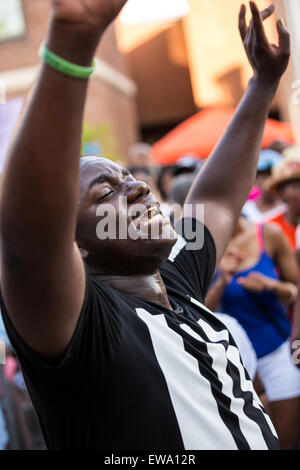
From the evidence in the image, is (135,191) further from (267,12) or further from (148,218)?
(267,12)

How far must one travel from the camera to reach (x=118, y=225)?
61.0 inches

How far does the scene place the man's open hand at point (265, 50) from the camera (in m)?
1.97

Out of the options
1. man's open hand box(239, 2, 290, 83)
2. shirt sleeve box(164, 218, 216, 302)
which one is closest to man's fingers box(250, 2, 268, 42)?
man's open hand box(239, 2, 290, 83)

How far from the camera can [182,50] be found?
63.5 feet

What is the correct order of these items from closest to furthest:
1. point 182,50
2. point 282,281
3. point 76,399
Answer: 1. point 76,399
2. point 282,281
3. point 182,50

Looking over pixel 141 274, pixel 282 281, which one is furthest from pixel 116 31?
pixel 141 274

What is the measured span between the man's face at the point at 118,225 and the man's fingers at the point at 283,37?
73cm

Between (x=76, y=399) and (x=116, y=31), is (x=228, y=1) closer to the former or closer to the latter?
(x=116, y=31)

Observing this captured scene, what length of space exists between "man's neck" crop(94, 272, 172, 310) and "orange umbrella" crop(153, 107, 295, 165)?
28.3 feet

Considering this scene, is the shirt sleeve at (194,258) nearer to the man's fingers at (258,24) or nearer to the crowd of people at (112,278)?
the crowd of people at (112,278)

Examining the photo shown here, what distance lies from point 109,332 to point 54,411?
0.68 ft

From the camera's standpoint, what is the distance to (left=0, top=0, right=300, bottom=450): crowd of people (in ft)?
3.40

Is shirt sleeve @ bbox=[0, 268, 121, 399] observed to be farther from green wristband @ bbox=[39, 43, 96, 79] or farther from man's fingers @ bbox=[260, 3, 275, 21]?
man's fingers @ bbox=[260, 3, 275, 21]

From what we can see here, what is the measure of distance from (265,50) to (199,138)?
Result: 28.9 ft
